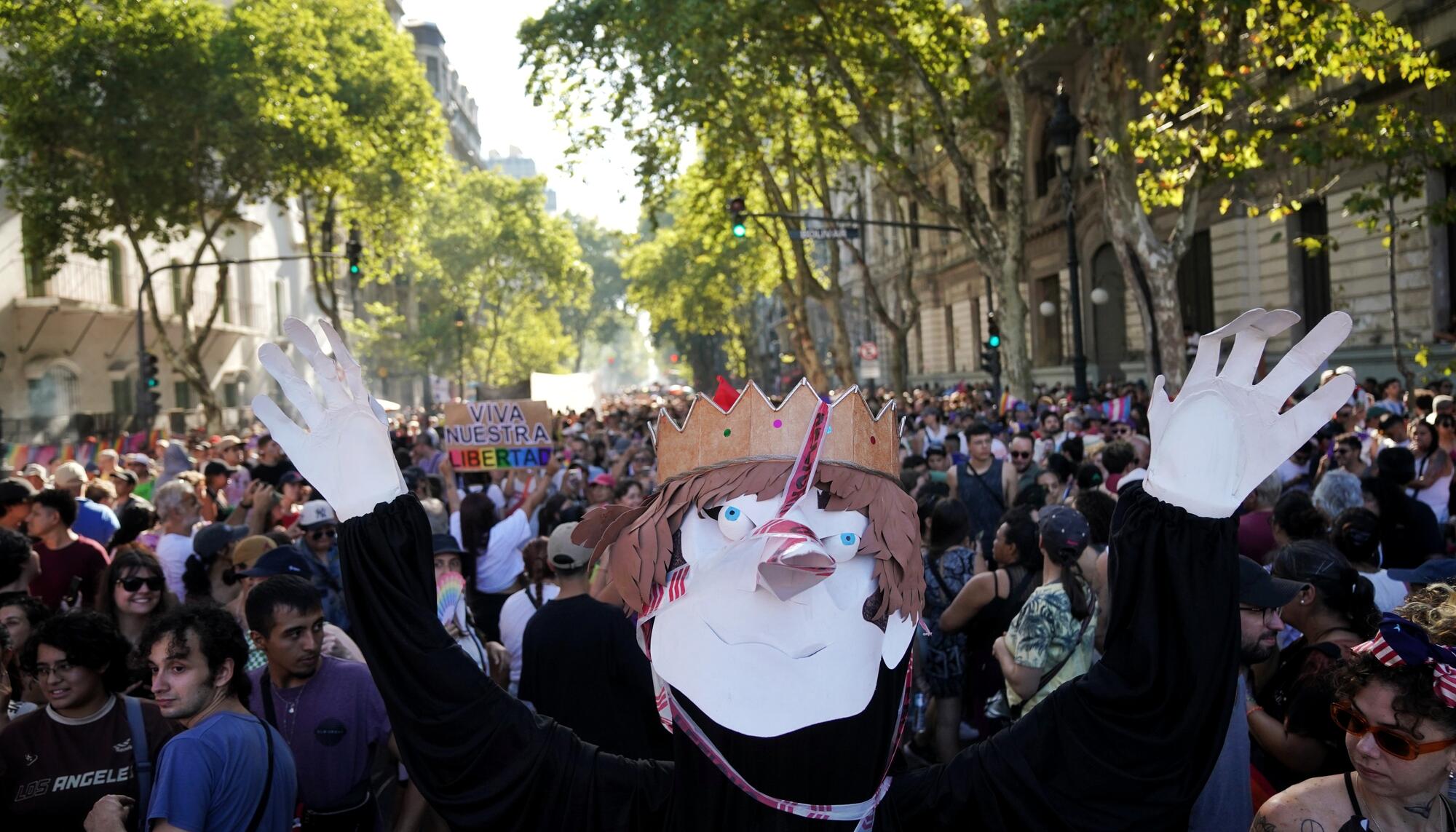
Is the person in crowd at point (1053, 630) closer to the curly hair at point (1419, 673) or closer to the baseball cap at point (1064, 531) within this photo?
the baseball cap at point (1064, 531)

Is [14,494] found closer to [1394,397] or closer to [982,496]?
[982,496]

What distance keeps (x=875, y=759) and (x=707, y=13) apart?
17.7 m

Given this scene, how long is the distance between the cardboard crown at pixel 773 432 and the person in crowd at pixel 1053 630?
2.13 m

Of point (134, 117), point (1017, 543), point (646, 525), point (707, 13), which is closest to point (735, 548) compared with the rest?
point (646, 525)

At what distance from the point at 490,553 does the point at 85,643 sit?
12.5 ft

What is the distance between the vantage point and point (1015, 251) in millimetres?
20500

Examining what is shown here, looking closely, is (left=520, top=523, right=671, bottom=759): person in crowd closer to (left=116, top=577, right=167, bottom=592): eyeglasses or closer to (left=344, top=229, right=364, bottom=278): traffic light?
(left=116, top=577, right=167, bottom=592): eyeglasses

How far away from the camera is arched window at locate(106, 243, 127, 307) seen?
3272cm

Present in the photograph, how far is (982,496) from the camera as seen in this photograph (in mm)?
9859

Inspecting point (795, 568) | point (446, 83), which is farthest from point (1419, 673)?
point (446, 83)

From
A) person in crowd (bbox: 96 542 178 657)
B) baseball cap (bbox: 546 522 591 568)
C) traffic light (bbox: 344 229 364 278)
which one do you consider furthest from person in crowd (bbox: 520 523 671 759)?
traffic light (bbox: 344 229 364 278)

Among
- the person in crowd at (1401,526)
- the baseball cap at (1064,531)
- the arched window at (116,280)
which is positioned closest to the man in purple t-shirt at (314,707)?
the baseball cap at (1064,531)

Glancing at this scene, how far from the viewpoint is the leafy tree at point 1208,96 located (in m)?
13.0

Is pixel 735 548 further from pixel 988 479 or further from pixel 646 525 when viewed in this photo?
pixel 988 479
